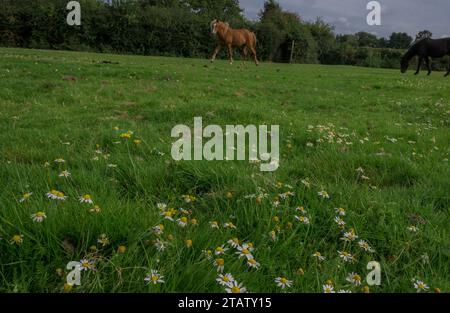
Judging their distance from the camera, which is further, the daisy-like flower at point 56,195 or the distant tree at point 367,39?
the distant tree at point 367,39

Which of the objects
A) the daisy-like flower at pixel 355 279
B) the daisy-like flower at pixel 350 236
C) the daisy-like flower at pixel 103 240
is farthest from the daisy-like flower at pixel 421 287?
the daisy-like flower at pixel 103 240

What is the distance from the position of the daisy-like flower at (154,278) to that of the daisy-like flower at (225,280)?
296 millimetres

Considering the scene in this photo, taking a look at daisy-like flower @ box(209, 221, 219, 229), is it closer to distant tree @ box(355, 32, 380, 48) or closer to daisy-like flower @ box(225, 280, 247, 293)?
daisy-like flower @ box(225, 280, 247, 293)

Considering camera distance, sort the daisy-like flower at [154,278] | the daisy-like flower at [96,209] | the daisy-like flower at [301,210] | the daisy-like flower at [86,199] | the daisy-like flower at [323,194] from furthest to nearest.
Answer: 1. the daisy-like flower at [323,194]
2. the daisy-like flower at [301,210]
3. the daisy-like flower at [86,199]
4. the daisy-like flower at [96,209]
5. the daisy-like flower at [154,278]

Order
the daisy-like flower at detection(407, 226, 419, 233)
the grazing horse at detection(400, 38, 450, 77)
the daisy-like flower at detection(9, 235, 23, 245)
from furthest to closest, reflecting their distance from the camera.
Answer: the grazing horse at detection(400, 38, 450, 77)
the daisy-like flower at detection(407, 226, 419, 233)
the daisy-like flower at detection(9, 235, 23, 245)

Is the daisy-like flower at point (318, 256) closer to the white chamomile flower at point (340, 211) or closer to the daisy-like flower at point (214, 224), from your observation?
the white chamomile flower at point (340, 211)

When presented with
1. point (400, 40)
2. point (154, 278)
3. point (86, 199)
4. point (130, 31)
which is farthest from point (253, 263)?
point (400, 40)

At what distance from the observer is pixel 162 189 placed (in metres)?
3.31

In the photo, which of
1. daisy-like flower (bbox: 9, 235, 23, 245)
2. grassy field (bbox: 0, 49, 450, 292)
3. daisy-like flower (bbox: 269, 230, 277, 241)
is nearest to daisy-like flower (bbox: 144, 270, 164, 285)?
grassy field (bbox: 0, 49, 450, 292)

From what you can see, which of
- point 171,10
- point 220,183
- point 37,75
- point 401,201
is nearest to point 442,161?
point 401,201

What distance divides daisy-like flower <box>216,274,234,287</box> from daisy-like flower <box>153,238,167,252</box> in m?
0.37

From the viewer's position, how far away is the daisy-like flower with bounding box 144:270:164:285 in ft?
6.00

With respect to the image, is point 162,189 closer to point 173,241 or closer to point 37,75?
point 173,241

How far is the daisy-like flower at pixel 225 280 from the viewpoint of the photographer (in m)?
1.90
